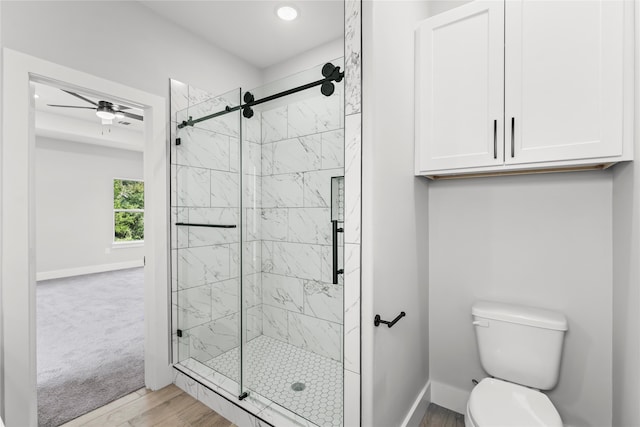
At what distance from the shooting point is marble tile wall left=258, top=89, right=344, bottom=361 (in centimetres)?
192

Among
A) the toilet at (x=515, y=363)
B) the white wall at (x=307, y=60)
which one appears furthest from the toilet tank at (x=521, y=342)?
the white wall at (x=307, y=60)

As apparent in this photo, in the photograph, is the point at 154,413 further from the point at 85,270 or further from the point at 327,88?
the point at 85,270

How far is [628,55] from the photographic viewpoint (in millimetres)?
1282

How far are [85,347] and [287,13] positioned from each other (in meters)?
3.39

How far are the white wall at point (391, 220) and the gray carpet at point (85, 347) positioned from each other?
184 centimetres

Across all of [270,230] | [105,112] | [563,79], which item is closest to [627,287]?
[563,79]

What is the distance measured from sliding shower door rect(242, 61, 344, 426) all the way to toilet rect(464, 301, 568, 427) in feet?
2.57

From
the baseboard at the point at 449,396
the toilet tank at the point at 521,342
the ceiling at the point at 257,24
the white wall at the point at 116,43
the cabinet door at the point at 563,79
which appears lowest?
the baseboard at the point at 449,396

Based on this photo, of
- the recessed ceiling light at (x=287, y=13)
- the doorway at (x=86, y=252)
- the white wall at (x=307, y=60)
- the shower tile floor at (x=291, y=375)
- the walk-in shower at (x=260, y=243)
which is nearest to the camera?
the shower tile floor at (x=291, y=375)

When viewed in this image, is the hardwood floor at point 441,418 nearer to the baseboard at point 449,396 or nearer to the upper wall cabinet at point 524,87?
the baseboard at point 449,396

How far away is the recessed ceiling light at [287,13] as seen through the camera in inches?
85.1

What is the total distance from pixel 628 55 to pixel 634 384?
137 centimetres

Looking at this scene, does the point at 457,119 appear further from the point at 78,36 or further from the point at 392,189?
the point at 78,36

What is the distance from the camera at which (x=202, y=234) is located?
2275mm
